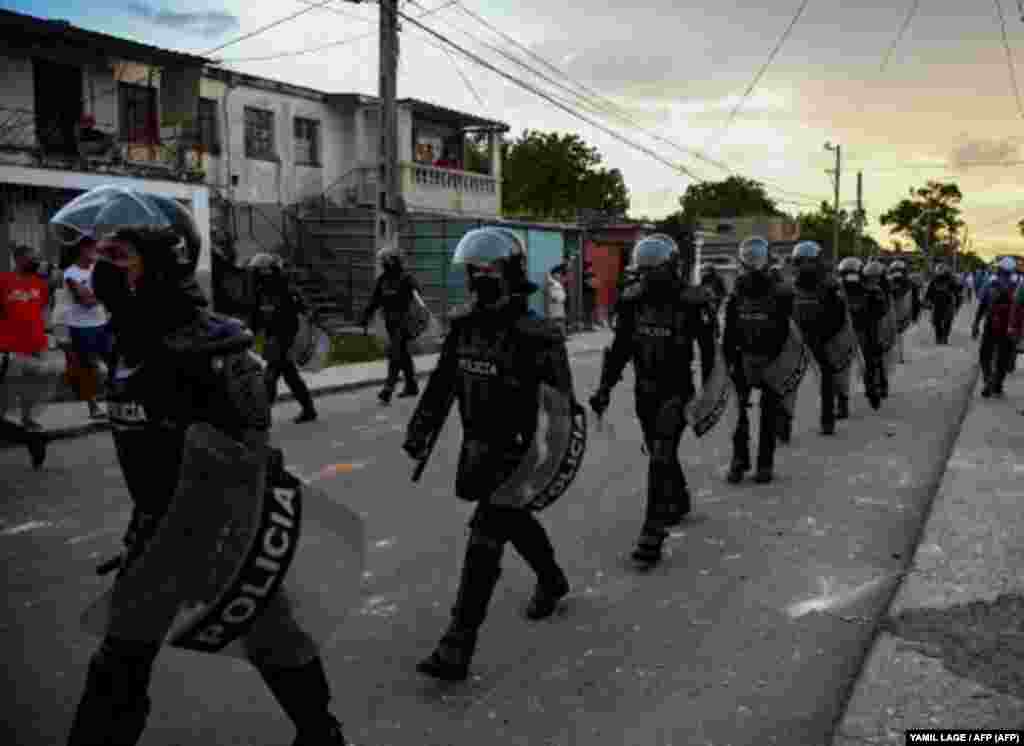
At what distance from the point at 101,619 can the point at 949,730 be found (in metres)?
2.67

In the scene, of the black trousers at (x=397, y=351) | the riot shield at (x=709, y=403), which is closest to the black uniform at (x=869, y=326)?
the black trousers at (x=397, y=351)

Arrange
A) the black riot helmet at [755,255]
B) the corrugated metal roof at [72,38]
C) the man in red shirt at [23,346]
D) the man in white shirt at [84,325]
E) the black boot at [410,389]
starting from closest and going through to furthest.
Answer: the black riot helmet at [755,255] < the man in red shirt at [23,346] < the man in white shirt at [84,325] < the black boot at [410,389] < the corrugated metal roof at [72,38]

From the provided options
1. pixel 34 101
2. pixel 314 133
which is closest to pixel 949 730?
pixel 34 101

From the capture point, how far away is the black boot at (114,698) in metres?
2.57

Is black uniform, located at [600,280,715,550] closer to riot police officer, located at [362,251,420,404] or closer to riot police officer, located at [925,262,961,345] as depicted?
riot police officer, located at [362,251,420,404]

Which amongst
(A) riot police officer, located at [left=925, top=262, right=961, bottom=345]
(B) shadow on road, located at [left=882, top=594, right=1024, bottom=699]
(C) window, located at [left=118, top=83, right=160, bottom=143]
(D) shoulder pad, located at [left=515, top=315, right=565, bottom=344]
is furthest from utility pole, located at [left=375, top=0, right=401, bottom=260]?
(B) shadow on road, located at [left=882, top=594, right=1024, bottom=699]

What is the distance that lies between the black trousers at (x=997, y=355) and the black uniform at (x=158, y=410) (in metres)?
11.3

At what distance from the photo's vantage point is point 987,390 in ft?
40.1

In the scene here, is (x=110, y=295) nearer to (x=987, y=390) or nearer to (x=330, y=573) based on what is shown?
(x=330, y=573)

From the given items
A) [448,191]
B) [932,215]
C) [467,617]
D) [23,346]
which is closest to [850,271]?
[23,346]

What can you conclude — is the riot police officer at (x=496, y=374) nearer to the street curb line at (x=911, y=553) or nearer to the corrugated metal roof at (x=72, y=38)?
the street curb line at (x=911, y=553)

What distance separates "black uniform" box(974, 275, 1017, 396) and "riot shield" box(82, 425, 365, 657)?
454 inches

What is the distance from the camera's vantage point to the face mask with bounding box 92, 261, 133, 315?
2.76 metres

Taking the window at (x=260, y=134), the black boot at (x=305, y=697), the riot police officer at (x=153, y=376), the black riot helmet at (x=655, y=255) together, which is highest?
the window at (x=260, y=134)
